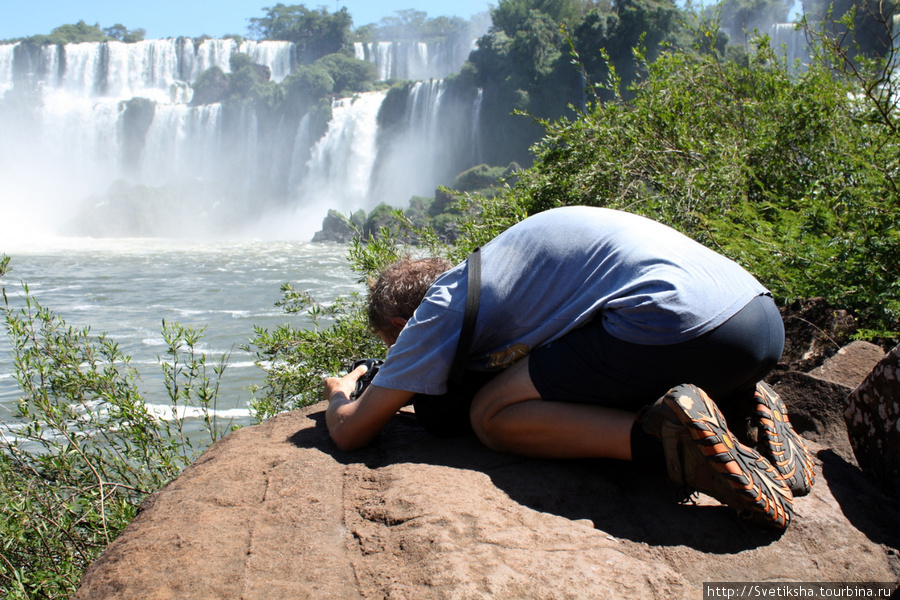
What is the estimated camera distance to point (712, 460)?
1.65m

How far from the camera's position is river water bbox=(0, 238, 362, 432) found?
25.7ft

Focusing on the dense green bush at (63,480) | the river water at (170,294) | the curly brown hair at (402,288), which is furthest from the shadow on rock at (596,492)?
the river water at (170,294)

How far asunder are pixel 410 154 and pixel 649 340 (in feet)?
143

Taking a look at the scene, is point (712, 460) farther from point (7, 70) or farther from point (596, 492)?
point (7, 70)

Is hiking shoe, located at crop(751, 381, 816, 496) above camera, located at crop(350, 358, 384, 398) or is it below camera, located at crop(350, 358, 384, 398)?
above

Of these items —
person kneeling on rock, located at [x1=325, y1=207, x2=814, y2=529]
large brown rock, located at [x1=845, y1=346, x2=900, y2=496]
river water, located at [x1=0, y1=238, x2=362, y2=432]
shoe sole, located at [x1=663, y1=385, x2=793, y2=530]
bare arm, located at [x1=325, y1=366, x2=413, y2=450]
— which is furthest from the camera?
river water, located at [x1=0, y1=238, x2=362, y2=432]

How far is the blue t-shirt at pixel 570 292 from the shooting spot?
71.1 inches

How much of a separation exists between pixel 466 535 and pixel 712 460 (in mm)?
611

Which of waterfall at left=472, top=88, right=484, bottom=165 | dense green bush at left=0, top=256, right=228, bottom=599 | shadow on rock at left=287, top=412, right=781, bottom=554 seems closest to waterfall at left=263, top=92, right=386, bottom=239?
waterfall at left=472, top=88, right=484, bottom=165

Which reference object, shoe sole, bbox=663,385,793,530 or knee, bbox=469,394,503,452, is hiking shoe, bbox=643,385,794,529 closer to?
shoe sole, bbox=663,385,793,530

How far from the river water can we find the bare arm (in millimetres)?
1829

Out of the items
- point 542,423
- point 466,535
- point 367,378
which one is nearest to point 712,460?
point 542,423

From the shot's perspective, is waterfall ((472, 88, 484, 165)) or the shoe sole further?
waterfall ((472, 88, 484, 165))

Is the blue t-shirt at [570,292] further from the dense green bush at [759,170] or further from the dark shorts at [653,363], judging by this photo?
the dense green bush at [759,170]
